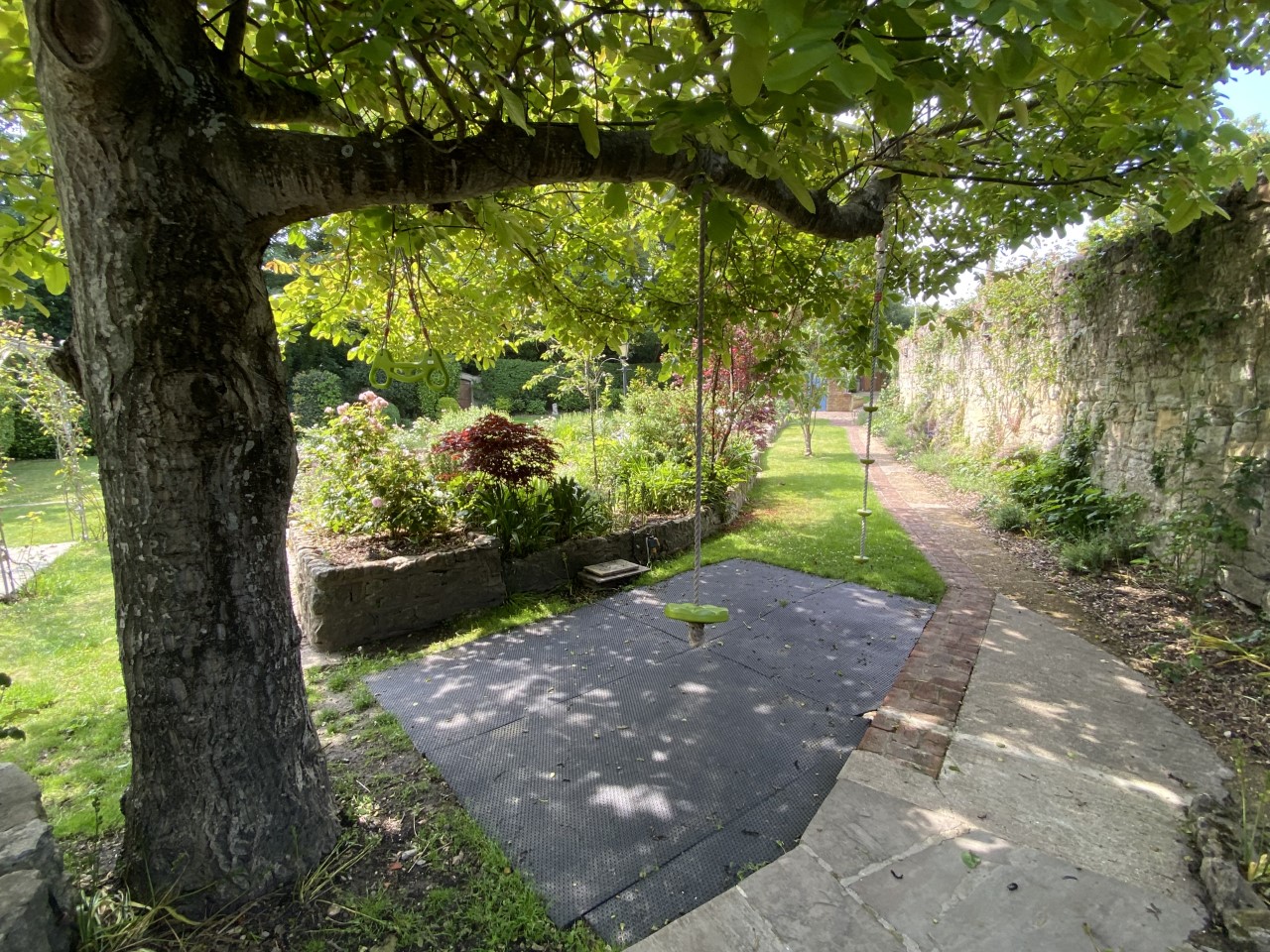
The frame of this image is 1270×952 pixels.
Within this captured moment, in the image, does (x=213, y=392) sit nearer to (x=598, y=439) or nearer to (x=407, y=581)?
(x=407, y=581)

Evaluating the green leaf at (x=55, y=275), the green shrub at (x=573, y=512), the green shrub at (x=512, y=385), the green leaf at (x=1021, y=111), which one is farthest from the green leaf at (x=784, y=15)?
the green shrub at (x=512, y=385)

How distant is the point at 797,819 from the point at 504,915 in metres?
1.13

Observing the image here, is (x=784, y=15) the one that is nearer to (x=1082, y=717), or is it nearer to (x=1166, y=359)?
(x=1082, y=717)

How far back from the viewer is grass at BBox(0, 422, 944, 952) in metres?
1.74

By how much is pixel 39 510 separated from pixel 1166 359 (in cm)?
1311

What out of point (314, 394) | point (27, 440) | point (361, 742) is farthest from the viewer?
point (314, 394)

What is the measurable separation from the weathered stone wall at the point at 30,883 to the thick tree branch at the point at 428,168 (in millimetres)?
1729

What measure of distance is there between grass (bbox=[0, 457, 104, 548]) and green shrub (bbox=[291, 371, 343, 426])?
4318mm

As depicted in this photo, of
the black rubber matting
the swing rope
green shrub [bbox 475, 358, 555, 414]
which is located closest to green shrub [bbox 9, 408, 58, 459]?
green shrub [bbox 475, 358, 555, 414]

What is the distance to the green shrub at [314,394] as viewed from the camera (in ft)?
46.9

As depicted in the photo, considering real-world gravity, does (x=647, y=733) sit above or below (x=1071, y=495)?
below

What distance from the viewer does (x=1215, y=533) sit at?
12.4ft

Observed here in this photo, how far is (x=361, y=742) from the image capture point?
269cm

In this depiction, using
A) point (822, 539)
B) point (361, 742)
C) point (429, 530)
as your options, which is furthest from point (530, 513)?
point (822, 539)
